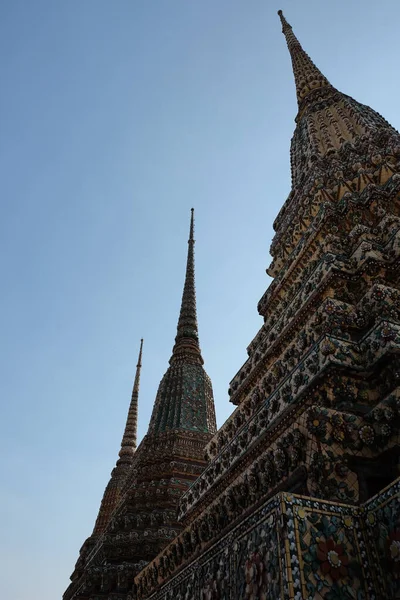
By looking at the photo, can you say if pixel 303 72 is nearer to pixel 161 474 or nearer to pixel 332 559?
pixel 161 474

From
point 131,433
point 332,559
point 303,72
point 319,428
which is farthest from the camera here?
point 131,433

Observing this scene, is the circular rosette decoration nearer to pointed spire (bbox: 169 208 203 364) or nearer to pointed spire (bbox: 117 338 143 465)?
pointed spire (bbox: 169 208 203 364)

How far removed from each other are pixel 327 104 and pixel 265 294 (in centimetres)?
533

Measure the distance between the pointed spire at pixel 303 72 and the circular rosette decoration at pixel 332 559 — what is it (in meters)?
11.0

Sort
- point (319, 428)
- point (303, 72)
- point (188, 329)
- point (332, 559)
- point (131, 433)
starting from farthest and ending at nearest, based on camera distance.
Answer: point (131, 433)
point (188, 329)
point (303, 72)
point (319, 428)
point (332, 559)

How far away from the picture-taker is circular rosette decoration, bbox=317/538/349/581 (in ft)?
8.53

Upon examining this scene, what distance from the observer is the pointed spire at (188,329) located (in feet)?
56.4

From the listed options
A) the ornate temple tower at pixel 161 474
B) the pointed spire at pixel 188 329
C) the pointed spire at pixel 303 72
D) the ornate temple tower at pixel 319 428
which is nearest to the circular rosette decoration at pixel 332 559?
the ornate temple tower at pixel 319 428

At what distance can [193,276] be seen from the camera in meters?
21.8

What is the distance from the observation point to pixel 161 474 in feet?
44.2

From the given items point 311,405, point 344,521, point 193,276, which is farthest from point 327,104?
point 193,276

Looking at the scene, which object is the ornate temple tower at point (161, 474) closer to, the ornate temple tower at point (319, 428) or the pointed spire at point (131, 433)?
the ornate temple tower at point (319, 428)

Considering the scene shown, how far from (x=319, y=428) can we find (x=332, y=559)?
3.86ft

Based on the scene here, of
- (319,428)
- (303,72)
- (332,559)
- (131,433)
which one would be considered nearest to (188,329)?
(303,72)
